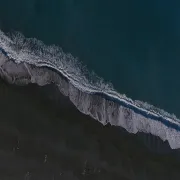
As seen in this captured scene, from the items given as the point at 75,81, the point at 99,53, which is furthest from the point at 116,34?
the point at 75,81

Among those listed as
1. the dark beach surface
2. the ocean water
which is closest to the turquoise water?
the ocean water

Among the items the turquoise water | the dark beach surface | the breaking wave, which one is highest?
the turquoise water

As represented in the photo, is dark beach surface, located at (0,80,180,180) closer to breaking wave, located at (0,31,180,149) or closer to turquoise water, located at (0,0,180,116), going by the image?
breaking wave, located at (0,31,180,149)

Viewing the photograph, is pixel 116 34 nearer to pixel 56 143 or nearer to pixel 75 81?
pixel 75 81

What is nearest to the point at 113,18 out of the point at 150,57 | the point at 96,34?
the point at 96,34

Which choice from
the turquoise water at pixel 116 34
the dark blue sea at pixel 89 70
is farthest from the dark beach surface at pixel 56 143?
the turquoise water at pixel 116 34

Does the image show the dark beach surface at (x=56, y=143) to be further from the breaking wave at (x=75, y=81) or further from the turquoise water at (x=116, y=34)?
the turquoise water at (x=116, y=34)
